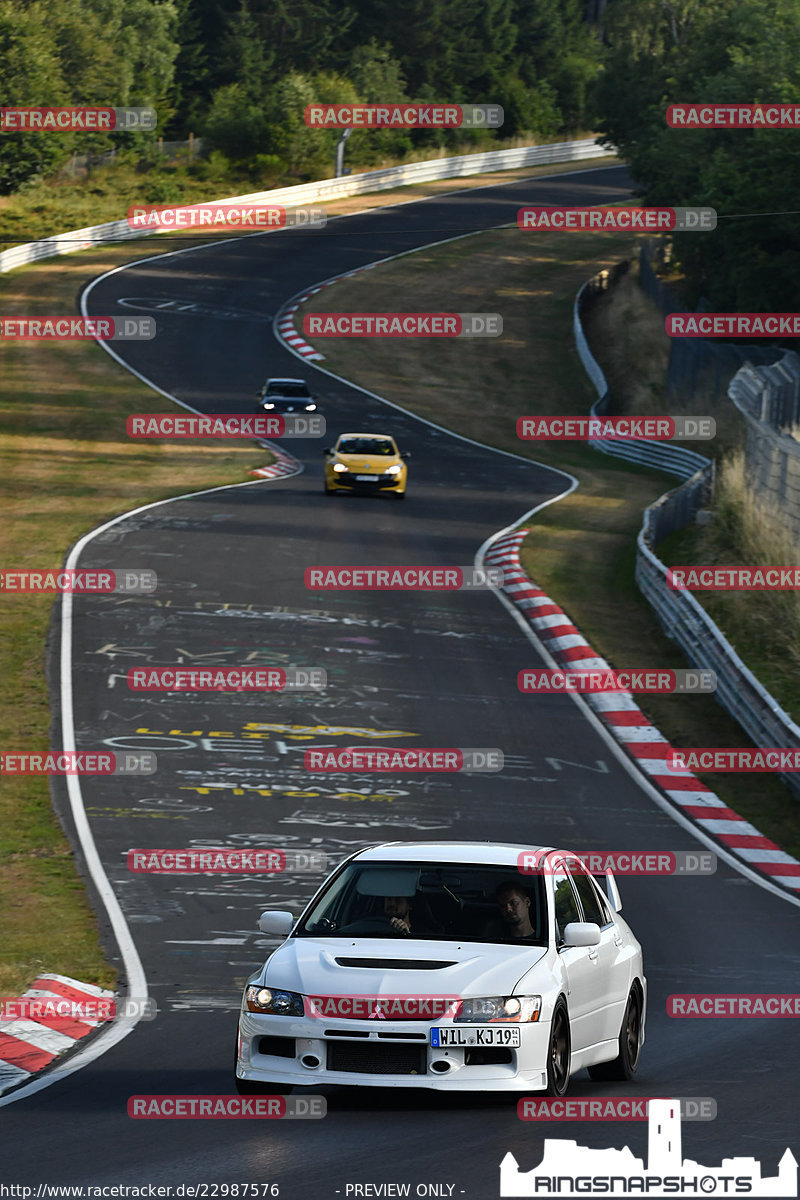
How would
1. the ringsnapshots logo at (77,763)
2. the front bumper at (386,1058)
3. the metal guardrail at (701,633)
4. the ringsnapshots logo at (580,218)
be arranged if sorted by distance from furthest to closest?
the ringsnapshots logo at (580,218), the metal guardrail at (701,633), the ringsnapshots logo at (77,763), the front bumper at (386,1058)

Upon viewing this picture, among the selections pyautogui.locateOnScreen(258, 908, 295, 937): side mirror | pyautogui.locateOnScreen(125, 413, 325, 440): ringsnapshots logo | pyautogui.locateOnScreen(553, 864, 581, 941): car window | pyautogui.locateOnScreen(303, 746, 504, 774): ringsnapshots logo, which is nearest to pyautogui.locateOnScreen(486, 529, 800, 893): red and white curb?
pyautogui.locateOnScreen(303, 746, 504, 774): ringsnapshots logo

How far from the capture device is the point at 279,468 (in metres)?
42.5

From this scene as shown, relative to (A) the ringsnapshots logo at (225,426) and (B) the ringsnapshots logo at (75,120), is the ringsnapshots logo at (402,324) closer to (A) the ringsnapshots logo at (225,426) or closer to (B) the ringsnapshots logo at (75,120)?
(A) the ringsnapshots logo at (225,426)

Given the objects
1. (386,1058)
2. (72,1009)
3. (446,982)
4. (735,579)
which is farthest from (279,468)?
(386,1058)

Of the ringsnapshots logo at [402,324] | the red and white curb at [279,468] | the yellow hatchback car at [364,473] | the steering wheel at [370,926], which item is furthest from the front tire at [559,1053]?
the ringsnapshots logo at [402,324]

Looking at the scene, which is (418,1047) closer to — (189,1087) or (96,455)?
(189,1087)

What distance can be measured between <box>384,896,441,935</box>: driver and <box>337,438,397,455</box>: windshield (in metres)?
29.7

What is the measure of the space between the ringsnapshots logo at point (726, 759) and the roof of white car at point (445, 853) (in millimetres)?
11176

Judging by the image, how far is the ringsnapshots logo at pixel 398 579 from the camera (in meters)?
29.1

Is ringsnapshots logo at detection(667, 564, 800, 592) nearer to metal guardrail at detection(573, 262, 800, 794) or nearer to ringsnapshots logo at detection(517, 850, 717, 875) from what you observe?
metal guardrail at detection(573, 262, 800, 794)

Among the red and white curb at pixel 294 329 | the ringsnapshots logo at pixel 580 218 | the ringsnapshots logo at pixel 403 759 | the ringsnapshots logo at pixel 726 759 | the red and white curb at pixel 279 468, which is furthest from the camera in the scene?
the ringsnapshots logo at pixel 580 218

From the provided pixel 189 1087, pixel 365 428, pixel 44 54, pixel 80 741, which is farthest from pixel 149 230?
pixel 189 1087

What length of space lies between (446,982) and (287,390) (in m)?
→ 41.9

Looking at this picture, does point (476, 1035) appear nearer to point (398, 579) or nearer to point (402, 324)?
point (398, 579)
